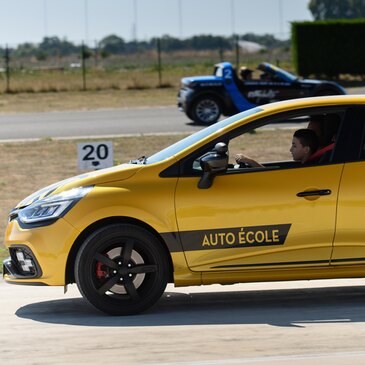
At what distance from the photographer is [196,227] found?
8.26 m

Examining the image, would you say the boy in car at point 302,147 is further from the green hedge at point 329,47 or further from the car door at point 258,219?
the green hedge at point 329,47

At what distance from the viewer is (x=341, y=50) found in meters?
40.7

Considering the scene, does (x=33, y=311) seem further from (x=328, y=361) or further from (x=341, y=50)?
(x=341, y=50)

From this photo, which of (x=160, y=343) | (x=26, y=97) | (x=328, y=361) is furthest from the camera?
(x=26, y=97)

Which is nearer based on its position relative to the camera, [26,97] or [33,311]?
[33,311]

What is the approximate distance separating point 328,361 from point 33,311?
275 centimetres

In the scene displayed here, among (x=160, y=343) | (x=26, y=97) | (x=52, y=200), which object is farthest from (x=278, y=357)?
(x=26, y=97)

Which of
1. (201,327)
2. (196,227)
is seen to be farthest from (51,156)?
(201,327)

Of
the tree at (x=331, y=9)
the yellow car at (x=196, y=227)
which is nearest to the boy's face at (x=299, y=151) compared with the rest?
the yellow car at (x=196, y=227)

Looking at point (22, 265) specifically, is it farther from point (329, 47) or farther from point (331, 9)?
point (331, 9)

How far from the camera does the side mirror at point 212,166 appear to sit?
823 cm

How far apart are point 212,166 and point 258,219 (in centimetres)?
52

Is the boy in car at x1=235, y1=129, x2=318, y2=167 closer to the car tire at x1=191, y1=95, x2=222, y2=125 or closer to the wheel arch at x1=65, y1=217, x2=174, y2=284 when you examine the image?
the wheel arch at x1=65, y1=217, x2=174, y2=284

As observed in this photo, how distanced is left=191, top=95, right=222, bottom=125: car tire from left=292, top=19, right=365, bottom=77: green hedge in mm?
16222
